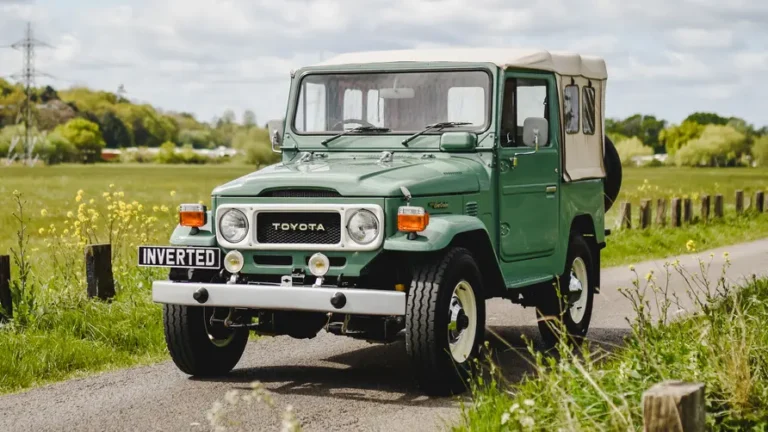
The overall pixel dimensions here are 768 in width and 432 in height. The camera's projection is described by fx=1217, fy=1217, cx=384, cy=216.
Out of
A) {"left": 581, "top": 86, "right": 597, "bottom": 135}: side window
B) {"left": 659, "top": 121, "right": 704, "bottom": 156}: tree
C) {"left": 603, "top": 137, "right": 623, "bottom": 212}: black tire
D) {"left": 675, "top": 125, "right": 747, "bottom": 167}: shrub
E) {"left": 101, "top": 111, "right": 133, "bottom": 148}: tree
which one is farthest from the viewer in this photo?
{"left": 101, "top": 111, "right": 133, "bottom": 148}: tree

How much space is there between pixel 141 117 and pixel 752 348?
506 feet

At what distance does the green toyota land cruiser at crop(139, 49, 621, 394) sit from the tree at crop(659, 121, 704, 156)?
125349 millimetres

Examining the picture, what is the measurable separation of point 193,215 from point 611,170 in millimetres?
4771

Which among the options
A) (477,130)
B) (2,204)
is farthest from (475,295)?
(2,204)

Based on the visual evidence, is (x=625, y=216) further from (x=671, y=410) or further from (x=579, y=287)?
(x=671, y=410)

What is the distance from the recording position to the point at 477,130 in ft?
29.6

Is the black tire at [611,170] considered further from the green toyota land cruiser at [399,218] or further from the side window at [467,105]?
the side window at [467,105]

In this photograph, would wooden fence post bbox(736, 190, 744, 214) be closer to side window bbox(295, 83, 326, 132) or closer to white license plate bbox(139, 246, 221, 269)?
side window bbox(295, 83, 326, 132)

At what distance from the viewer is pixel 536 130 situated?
9.09m

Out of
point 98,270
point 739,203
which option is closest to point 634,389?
point 98,270

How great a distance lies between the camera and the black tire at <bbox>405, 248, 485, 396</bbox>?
7578 millimetres

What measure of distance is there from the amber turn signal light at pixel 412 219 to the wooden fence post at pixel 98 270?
3.78 m

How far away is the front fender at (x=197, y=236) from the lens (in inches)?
328

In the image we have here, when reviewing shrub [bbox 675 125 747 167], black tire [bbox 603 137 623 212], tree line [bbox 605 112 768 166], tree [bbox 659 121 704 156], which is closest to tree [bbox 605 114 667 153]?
tree [bbox 659 121 704 156]
